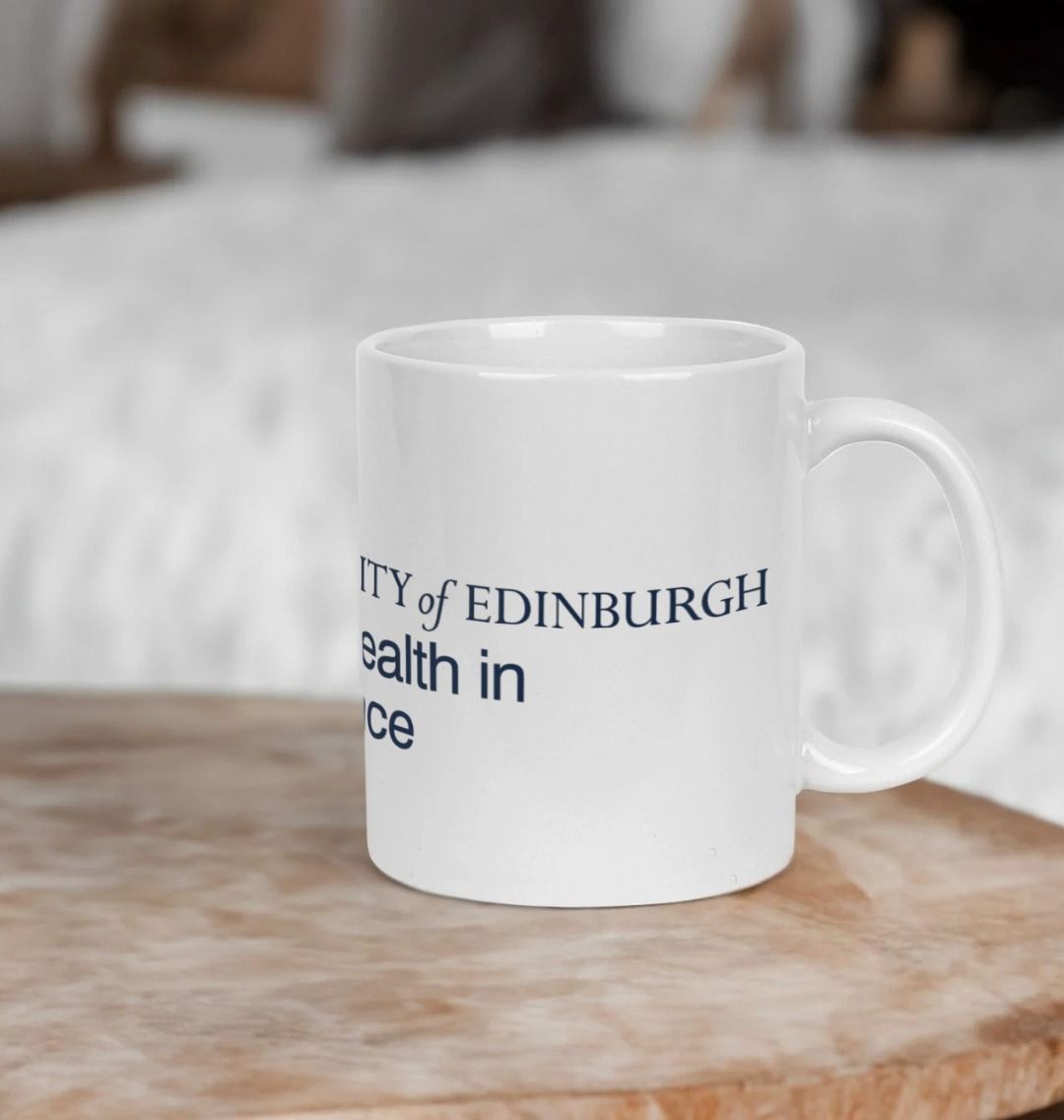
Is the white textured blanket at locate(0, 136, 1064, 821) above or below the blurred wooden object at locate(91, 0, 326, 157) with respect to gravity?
below

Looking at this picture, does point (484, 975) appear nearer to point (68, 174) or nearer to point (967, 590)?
point (967, 590)

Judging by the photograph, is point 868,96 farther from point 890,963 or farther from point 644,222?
point 890,963

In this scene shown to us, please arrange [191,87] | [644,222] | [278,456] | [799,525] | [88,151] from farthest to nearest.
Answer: [191,87], [88,151], [644,222], [278,456], [799,525]

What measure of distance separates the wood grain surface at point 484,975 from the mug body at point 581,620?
19 mm

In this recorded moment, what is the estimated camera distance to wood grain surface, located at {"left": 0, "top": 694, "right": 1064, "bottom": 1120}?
34 centimetres

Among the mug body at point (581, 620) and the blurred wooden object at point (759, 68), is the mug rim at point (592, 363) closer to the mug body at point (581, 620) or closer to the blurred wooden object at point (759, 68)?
the mug body at point (581, 620)

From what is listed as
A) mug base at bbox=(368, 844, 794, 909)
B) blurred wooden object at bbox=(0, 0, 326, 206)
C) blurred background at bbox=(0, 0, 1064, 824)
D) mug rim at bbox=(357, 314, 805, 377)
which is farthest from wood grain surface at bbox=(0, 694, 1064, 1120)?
Result: blurred wooden object at bbox=(0, 0, 326, 206)

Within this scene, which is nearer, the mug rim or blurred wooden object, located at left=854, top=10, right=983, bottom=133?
the mug rim

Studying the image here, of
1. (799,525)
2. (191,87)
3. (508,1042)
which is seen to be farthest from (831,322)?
(191,87)

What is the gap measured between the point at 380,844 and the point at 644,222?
3.46 feet

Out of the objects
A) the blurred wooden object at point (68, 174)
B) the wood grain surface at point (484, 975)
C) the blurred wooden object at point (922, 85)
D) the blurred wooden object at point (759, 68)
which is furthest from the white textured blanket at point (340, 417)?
the blurred wooden object at point (922, 85)

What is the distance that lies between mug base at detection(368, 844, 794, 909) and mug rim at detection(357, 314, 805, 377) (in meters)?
0.13

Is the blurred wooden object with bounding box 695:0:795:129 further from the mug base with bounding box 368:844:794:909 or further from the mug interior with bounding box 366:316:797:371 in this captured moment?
the mug base with bounding box 368:844:794:909

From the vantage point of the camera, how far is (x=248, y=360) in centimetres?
95
